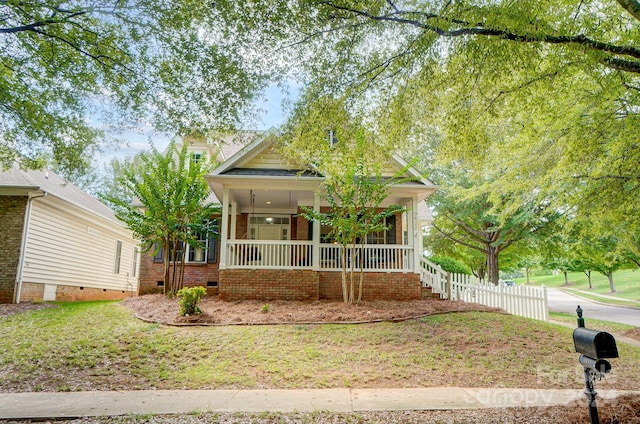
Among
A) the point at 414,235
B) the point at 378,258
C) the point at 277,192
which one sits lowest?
the point at 378,258

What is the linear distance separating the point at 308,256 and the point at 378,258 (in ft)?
7.21

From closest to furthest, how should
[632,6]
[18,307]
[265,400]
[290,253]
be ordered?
[632,6] → [265,400] → [18,307] → [290,253]

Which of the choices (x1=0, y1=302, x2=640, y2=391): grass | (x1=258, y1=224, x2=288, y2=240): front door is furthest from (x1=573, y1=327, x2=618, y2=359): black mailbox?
(x1=258, y1=224, x2=288, y2=240): front door

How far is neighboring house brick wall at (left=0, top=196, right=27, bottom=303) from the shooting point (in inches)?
466

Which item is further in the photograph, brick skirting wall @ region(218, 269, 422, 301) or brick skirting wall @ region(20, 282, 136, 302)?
brick skirting wall @ region(20, 282, 136, 302)

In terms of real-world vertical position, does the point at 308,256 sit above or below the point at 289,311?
above

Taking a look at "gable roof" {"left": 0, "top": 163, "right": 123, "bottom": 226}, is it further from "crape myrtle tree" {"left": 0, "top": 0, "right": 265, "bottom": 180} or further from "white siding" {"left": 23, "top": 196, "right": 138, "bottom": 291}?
"crape myrtle tree" {"left": 0, "top": 0, "right": 265, "bottom": 180}

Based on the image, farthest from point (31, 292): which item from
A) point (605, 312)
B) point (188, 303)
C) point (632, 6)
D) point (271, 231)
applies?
point (605, 312)

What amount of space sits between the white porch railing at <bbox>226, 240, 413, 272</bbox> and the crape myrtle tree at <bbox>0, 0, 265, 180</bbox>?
18.3 ft

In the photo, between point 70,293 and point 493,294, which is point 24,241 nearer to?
point 70,293

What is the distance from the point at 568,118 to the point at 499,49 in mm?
3534

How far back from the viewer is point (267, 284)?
38.8 feet

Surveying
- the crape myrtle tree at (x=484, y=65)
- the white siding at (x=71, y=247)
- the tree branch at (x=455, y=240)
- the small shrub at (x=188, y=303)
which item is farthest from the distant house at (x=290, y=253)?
the tree branch at (x=455, y=240)

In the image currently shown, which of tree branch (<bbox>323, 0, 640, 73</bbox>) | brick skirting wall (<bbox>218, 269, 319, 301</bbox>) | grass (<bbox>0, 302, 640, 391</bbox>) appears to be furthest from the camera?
brick skirting wall (<bbox>218, 269, 319, 301</bbox>)
